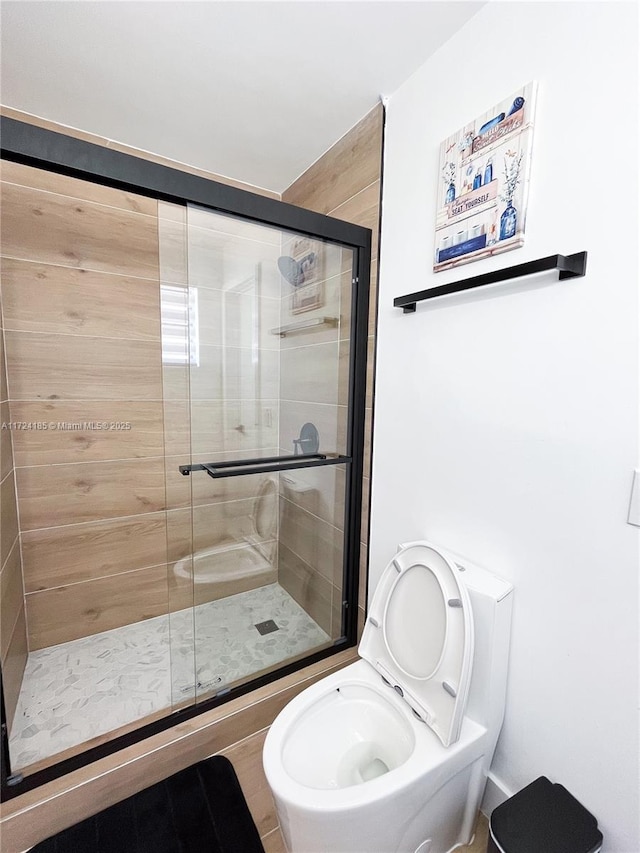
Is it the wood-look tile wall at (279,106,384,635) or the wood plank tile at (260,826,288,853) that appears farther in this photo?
the wood-look tile wall at (279,106,384,635)

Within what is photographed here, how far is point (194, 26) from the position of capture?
120 centimetres

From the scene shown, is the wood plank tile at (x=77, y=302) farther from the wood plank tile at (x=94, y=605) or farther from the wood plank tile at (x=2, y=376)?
the wood plank tile at (x=94, y=605)

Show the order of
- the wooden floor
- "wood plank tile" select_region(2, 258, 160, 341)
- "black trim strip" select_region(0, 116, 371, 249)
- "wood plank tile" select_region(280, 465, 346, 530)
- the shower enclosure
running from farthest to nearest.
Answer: "wood plank tile" select_region(280, 465, 346, 530) < "wood plank tile" select_region(2, 258, 160, 341) < the shower enclosure < the wooden floor < "black trim strip" select_region(0, 116, 371, 249)

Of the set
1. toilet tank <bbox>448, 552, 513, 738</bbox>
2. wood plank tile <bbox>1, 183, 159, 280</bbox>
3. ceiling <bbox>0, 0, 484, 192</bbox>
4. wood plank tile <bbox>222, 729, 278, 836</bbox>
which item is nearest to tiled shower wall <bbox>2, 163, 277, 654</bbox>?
wood plank tile <bbox>1, 183, 159, 280</bbox>

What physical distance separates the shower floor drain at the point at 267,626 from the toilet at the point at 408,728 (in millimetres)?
576

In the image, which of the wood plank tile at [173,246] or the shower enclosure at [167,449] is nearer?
the wood plank tile at [173,246]

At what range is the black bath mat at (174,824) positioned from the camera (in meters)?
1.11

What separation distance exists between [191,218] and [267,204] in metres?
0.27

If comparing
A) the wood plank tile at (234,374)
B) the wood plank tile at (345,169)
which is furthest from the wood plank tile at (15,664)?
the wood plank tile at (345,169)

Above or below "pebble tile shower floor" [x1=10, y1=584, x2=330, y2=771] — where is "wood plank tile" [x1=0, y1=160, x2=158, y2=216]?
above

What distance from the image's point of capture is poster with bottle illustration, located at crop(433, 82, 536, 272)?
1.03 meters

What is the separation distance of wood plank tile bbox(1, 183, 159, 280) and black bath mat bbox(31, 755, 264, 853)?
2.02m

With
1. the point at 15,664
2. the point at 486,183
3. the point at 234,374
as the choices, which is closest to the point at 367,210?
the point at 486,183

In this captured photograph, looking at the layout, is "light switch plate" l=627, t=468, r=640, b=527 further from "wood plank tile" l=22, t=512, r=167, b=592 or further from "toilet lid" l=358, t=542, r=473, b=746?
"wood plank tile" l=22, t=512, r=167, b=592
